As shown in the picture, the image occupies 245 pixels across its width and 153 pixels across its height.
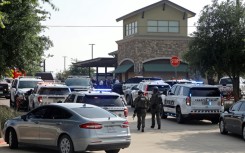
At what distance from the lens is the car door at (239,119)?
56.3 ft

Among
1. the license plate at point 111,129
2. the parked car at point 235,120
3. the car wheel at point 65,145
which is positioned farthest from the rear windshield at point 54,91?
the license plate at point 111,129

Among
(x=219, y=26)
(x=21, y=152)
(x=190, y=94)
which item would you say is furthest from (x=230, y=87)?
(x=21, y=152)

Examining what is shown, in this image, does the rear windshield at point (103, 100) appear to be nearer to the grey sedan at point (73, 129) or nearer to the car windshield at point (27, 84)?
the grey sedan at point (73, 129)

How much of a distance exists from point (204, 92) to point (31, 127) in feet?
34.7

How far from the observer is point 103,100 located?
16.7m

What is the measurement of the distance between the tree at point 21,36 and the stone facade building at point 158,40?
3102 cm

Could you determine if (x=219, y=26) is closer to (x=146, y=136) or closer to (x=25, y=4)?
(x=146, y=136)

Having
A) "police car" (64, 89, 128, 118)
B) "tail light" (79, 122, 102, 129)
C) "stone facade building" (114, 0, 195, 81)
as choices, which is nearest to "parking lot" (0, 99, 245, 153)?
"police car" (64, 89, 128, 118)

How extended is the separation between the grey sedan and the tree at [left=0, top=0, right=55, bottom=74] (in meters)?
4.94

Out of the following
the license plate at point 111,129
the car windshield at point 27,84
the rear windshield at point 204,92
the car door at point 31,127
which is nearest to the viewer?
the license plate at point 111,129

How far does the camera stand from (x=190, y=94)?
72.8 feet

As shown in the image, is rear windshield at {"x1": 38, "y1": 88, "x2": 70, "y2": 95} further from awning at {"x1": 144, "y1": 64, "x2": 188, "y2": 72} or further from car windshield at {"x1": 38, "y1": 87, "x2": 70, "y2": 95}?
awning at {"x1": 144, "y1": 64, "x2": 188, "y2": 72}

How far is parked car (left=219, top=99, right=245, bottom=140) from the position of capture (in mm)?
17203

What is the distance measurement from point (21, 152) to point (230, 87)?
2328 cm
